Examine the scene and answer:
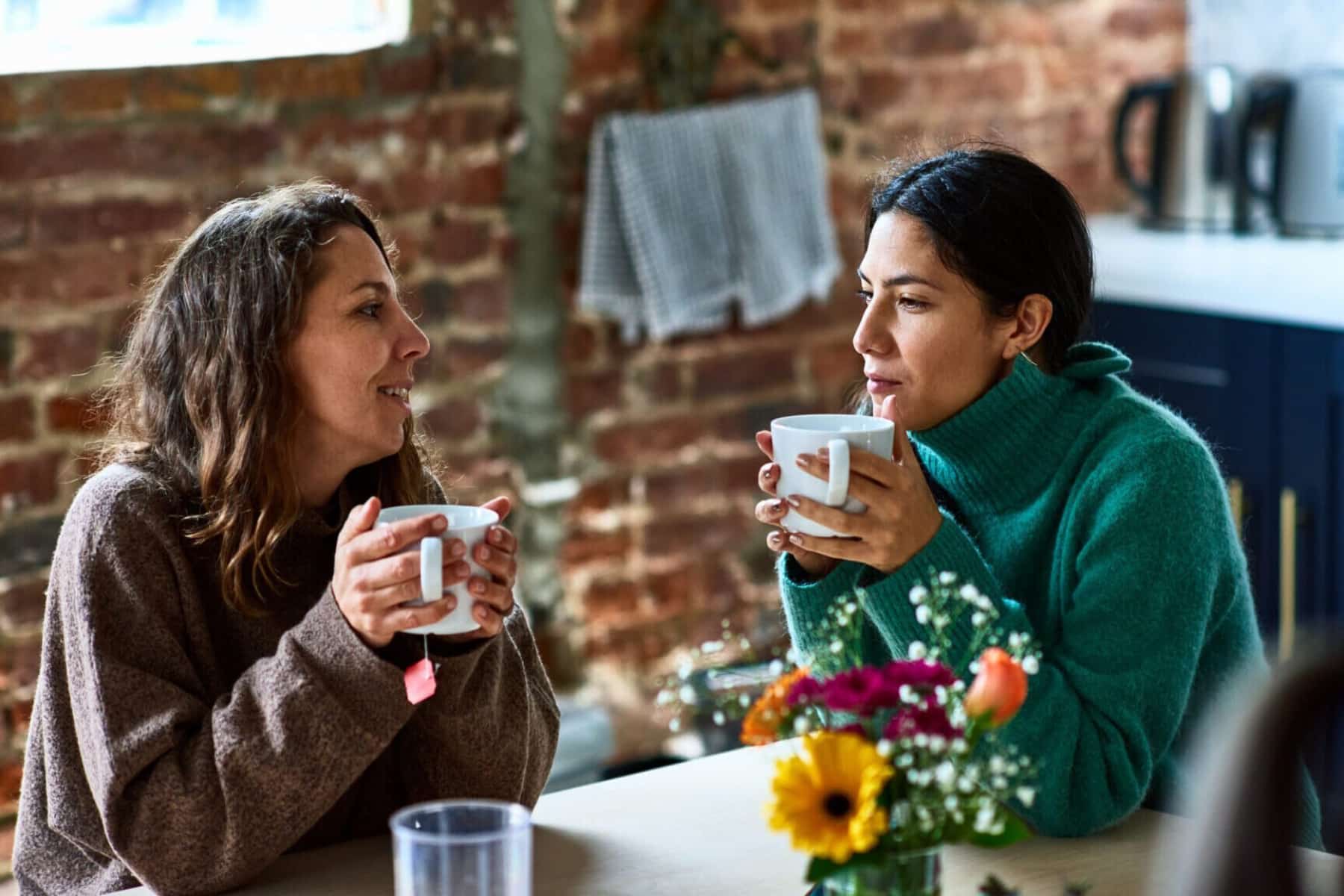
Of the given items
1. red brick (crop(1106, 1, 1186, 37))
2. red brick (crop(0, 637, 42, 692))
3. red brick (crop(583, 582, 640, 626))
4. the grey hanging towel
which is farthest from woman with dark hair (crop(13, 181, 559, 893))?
red brick (crop(1106, 1, 1186, 37))

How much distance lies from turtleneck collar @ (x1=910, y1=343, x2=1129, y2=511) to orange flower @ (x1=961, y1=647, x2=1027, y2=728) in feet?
1.73

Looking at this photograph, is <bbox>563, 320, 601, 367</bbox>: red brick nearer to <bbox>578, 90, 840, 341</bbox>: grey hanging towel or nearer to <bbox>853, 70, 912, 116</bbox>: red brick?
<bbox>578, 90, 840, 341</bbox>: grey hanging towel

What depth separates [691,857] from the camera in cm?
127

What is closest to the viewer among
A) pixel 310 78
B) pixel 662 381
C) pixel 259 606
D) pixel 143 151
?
pixel 259 606

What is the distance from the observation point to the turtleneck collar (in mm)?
1474

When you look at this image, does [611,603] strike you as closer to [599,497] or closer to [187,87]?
[599,497]

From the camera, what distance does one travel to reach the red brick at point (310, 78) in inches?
96.8

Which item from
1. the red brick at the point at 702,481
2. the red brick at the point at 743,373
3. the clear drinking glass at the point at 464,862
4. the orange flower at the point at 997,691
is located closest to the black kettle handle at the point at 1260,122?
the red brick at the point at 743,373

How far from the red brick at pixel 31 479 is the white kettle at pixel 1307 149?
203cm

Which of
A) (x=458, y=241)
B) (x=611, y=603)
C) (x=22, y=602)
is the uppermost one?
(x=458, y=241)

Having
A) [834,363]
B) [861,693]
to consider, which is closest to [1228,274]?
[834,363]

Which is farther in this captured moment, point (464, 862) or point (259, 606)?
point (259, 606)

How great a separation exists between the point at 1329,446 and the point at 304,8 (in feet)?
5.52

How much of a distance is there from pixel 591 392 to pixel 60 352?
2.79ft
